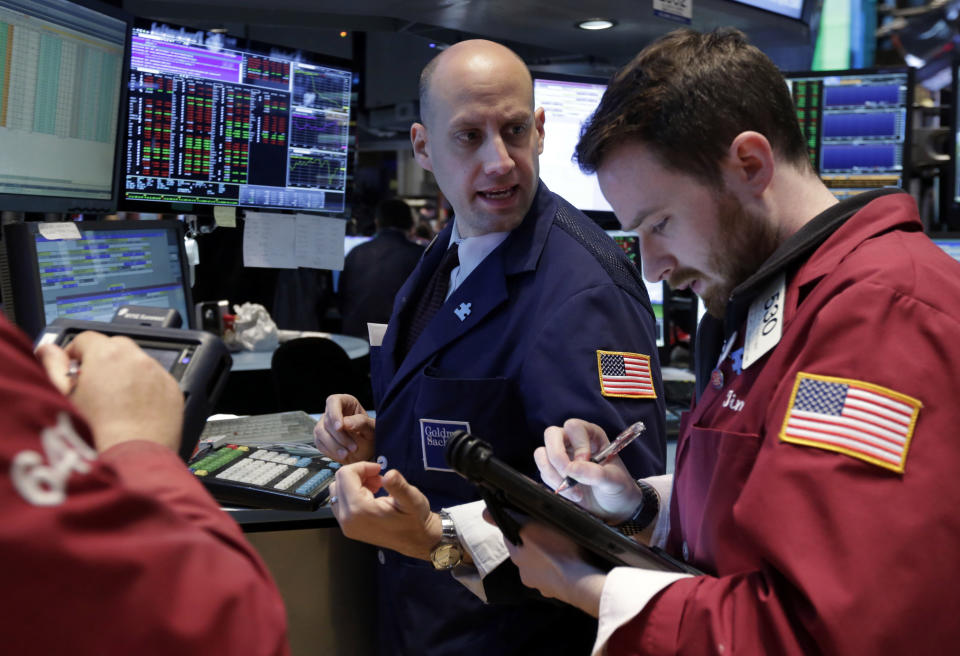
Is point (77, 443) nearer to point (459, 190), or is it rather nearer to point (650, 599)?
point (650, 599)

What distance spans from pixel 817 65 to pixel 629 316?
4.06 m

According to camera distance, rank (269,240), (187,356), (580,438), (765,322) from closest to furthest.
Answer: (187,356)
(765,322)
(580,438)
(269,240)

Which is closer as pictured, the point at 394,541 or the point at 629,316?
the point at 394,541

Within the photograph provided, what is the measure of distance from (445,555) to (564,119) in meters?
1.82

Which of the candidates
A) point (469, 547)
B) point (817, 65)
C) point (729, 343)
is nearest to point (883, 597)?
point (729, 343)

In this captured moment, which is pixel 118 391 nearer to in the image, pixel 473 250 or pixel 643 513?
pixel 643 513

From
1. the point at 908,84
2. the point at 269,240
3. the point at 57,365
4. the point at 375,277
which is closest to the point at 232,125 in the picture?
the point at 269,240

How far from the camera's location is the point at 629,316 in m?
1.57

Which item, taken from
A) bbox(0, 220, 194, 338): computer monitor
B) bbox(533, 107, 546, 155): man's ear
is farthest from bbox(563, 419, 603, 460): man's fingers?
bbox(0, 220, 194, 338): computer monitor

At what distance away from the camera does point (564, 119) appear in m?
2.80

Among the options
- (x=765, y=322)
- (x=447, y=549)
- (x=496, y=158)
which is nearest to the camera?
(x=765, y=322)

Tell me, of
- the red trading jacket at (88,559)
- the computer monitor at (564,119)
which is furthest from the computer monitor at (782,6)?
the red trading jacket at (88,559)

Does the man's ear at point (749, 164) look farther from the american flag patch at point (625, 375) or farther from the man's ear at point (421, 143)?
the man's ear at point (421, 143)

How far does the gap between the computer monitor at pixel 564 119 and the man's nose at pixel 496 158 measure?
1.07m
